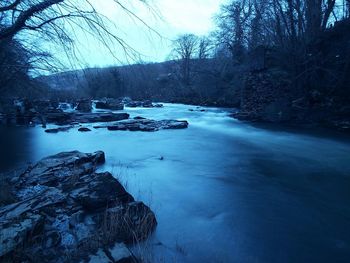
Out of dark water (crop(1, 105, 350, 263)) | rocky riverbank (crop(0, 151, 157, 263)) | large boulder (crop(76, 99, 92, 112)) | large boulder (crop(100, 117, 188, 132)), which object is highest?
rocky riverbank (crop(0, 151, 157, 263))

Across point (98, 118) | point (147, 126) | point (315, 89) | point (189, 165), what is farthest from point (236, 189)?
point (98, 118)

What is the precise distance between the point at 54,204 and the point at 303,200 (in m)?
5.32

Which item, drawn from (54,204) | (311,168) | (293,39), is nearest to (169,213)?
(54,204)

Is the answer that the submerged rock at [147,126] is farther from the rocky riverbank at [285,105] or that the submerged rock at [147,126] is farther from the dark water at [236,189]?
the rocky riverbank at [285,105]

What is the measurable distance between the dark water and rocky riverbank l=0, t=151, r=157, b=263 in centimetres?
49

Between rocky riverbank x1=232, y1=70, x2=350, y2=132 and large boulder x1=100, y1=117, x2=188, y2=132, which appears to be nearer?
rocky riverbank x1=232, y1=70, x2=350, y2=132

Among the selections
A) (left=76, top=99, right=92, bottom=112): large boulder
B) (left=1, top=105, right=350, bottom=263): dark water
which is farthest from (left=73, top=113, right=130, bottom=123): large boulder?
(left=1, top=105, right=350, bottom=263): dark water

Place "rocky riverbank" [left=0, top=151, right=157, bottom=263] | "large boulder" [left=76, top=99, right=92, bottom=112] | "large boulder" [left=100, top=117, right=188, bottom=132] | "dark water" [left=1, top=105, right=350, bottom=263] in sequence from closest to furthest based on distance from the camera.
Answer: "rocky riverbank" [left=0, top=151, right=157, bottom=263], "dark water" [left=1, top=105, right=350, bottom=263], "large boulder" [left=100, top=117, right=188, bottom=132], "large boulder" [left=76, top=99, right=92, bottom=112]

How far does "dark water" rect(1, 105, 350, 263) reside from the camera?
16.6 feet

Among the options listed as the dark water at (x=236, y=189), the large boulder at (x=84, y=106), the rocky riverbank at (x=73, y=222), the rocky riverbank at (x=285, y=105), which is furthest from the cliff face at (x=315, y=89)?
the large boulder at (x=84, y=106)

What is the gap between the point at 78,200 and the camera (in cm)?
609

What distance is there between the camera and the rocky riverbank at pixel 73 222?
4145 millimetres

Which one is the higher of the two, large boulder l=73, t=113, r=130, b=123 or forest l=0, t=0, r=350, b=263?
forest l=0, t=0, r=350, b=263

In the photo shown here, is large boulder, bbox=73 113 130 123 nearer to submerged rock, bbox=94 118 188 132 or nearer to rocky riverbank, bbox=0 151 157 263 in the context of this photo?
submerged rock, bbox=94 118 188 132
